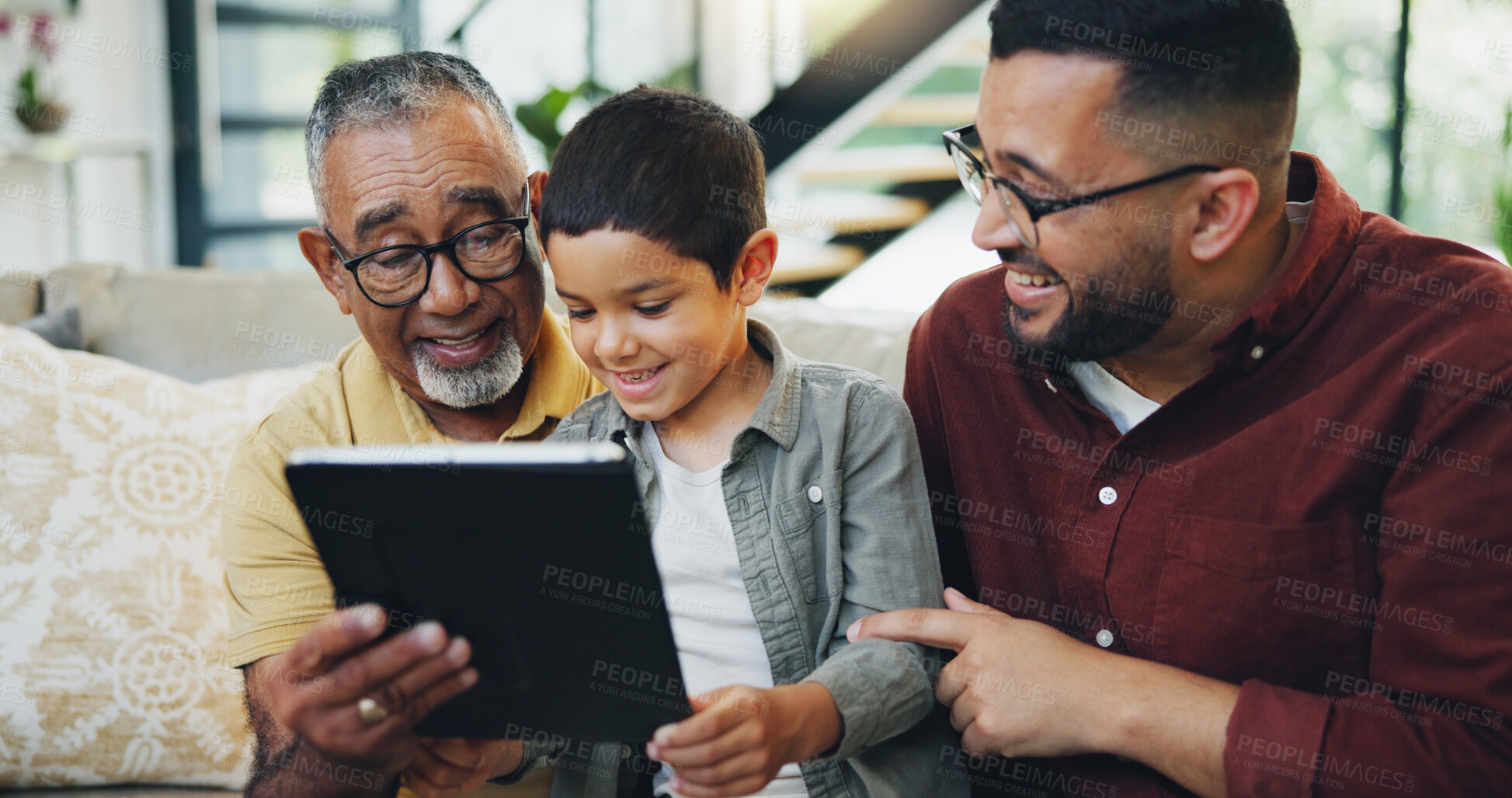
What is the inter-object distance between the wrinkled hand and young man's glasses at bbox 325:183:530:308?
63cm

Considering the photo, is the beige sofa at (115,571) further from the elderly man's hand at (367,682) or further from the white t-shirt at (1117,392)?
the elderly man's hand at (367,682)

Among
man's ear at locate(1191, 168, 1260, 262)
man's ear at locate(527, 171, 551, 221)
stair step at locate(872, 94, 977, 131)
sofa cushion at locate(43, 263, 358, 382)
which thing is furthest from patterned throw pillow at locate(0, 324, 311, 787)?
stair step at locate(872, 94, 977, 131)

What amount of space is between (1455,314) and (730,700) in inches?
33.7

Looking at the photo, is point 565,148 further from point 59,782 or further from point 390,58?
point 59,782

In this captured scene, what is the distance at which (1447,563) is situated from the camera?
3.72 feet

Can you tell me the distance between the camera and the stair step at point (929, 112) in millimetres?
4684

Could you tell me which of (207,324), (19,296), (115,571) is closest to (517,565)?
(115,571)

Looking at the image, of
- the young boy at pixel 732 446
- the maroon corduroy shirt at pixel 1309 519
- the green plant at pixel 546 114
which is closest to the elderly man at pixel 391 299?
the young boy at pixel 732 446

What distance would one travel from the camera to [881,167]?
4.74m

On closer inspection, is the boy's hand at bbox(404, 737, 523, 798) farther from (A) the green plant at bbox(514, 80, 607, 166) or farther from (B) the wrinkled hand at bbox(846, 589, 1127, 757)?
(A) the green plant at bbox(514, 80, 607, 166)

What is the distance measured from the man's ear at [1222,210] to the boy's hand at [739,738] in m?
0.68

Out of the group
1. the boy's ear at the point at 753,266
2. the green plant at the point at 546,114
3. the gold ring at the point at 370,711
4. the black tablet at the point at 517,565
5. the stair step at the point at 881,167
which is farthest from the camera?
the stair step at the point at 881,167

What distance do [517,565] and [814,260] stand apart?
12.7ft

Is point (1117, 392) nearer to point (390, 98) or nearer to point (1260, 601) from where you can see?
point (1260, 601)
